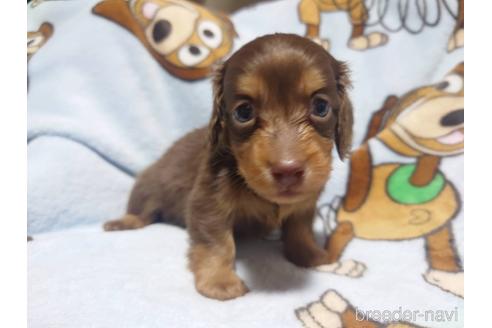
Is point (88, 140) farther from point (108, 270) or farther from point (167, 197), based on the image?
point (108, 270)

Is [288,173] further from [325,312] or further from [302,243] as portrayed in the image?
[302,243]

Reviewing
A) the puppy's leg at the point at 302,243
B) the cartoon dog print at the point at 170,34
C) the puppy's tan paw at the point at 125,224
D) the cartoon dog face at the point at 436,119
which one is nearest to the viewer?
the puppy's leg at the point at 302,243

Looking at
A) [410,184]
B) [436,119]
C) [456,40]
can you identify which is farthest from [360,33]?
[410,184]

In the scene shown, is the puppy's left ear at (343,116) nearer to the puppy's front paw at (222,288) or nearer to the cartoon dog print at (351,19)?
the puppy's front paw at (222,288)

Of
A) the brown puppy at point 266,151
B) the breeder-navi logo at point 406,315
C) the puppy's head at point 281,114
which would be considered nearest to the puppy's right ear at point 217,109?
the brown puppy at point 266,151

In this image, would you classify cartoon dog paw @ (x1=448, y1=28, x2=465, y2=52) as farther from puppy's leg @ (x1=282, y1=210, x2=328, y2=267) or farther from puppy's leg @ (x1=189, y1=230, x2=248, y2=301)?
puppy's leg @ (x1=189, y1=230, x2=248, y2=301)

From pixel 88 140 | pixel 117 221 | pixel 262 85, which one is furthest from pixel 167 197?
pixel 262 85
